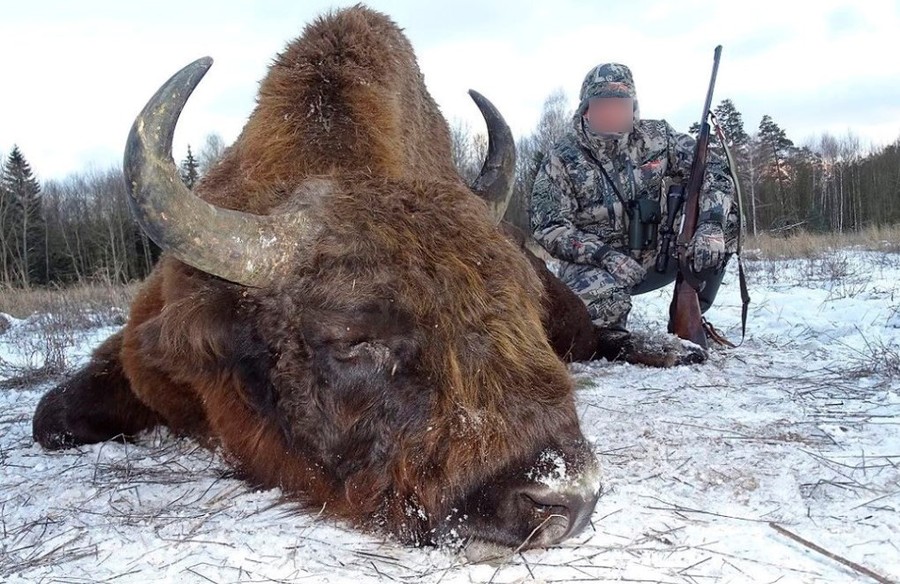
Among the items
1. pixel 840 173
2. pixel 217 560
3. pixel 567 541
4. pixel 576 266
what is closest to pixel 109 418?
pixel 217 560

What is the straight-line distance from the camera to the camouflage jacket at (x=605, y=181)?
270 inches

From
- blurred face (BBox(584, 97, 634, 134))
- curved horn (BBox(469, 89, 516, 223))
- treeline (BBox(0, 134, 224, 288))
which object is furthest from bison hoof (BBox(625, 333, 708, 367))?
treeline (BBox(0, 134, 224, 288))

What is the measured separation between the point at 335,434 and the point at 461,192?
125 centimetres

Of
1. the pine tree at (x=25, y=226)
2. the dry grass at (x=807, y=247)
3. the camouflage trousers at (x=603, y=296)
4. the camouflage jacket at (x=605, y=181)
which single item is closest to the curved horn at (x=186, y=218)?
the camouflage trousers at (x=603, y=296)

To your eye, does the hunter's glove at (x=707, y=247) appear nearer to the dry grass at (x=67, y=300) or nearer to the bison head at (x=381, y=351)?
the bison head at (x=381, y=351)

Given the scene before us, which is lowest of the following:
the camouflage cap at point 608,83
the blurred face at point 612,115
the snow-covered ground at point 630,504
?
the snow-covered ground at point 630,504

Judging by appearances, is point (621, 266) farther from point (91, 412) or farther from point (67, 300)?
point (67, 300)

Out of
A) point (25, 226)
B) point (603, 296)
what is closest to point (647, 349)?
point (603, 296)

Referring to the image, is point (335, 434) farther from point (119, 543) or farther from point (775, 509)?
point (775, 509)

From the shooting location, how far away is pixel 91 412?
13.4 feet

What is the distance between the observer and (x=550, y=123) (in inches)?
1976

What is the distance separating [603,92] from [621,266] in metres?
1.81

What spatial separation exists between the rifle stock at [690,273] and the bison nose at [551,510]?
3908mm

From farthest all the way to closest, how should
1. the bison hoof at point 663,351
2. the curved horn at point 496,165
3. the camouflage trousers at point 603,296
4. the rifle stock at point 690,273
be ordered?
the camouflage trousers at point 603,296
the rifle stock at point 690,273
the bison hoof at point 663,351
the curved horn at point 496,165
